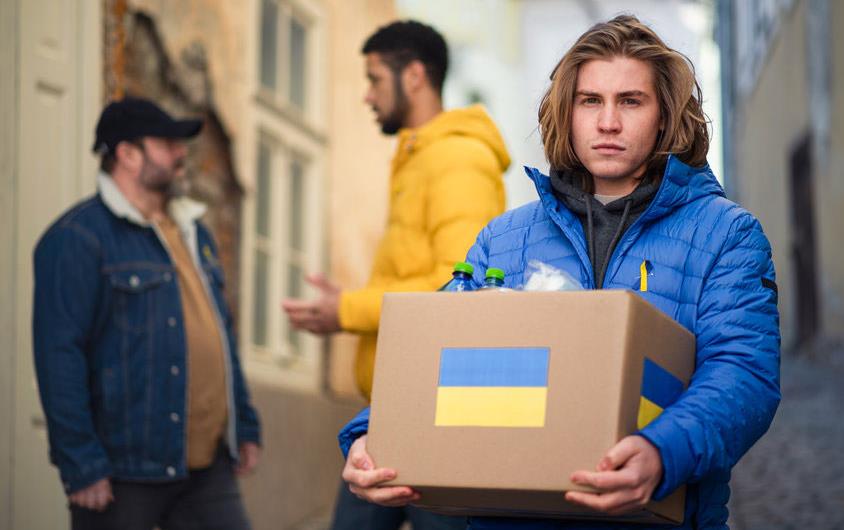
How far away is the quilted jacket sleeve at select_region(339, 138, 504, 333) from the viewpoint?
13.1ft

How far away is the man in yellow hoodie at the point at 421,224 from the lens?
4.04m

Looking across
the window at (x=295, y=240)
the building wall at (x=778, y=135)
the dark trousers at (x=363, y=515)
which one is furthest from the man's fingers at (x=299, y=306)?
the building wall at (x=778, y=135)

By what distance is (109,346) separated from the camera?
4.45m

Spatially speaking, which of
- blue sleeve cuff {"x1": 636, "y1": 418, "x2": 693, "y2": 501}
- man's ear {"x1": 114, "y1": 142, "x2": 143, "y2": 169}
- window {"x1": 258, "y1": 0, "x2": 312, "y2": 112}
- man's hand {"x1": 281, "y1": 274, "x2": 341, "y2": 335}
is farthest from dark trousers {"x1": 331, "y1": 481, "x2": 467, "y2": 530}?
window {"x1": 258, "y1": 0, "x2": 312, "y2": 112}

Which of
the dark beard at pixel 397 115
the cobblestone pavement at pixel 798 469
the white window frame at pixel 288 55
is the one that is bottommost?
the cobblestone pavement at pixel 798 469

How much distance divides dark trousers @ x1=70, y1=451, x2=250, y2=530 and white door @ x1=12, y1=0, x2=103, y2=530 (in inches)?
43.1

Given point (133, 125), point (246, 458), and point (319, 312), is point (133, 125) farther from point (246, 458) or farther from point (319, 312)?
point (246, 458)

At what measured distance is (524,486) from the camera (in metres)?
2.28

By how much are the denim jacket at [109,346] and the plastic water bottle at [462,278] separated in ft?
6.32

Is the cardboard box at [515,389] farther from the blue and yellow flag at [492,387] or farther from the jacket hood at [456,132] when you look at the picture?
the jacket hood at [456,132]

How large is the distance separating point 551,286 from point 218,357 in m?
2.38

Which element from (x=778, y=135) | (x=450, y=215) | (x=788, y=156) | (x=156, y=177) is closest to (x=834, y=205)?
(x=788, y=156)

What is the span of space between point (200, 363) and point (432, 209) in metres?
1.02

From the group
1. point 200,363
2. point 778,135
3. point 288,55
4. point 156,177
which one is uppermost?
point 778,135
